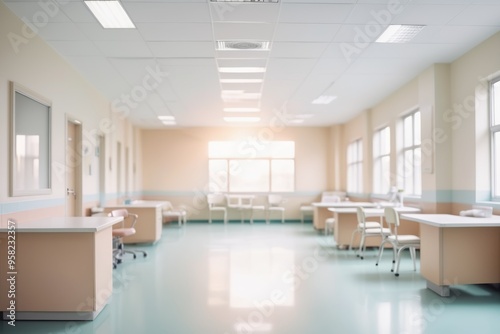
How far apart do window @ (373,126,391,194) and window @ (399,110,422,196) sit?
36.5 inches

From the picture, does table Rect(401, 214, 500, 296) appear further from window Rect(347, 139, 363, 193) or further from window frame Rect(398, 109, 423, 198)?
window Rect(347, 139, 363, 193)

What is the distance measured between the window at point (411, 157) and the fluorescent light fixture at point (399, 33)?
8.97ft

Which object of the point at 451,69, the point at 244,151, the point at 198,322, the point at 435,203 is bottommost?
the point at 198,322

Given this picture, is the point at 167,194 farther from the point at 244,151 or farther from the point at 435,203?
the point at 435,203

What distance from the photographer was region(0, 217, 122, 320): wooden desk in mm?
3770

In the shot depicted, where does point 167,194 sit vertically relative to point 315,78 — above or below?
below

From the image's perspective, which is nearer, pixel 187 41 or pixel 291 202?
pixel 187 41

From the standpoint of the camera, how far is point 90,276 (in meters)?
3.84

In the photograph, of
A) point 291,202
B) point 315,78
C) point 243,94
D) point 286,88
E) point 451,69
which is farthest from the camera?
point 291,202

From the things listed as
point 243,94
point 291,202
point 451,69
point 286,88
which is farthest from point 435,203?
point 291,202

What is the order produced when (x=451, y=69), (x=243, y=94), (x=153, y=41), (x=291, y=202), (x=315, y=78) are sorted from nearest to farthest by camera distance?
(x=153, y=41)
(x=451, y=69)
(x=315, y=78)
(x=243, y=94)
(x=291, y=202)

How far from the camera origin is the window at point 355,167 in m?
11.5

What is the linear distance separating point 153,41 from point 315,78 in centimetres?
312

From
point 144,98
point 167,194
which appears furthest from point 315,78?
point 167,194
